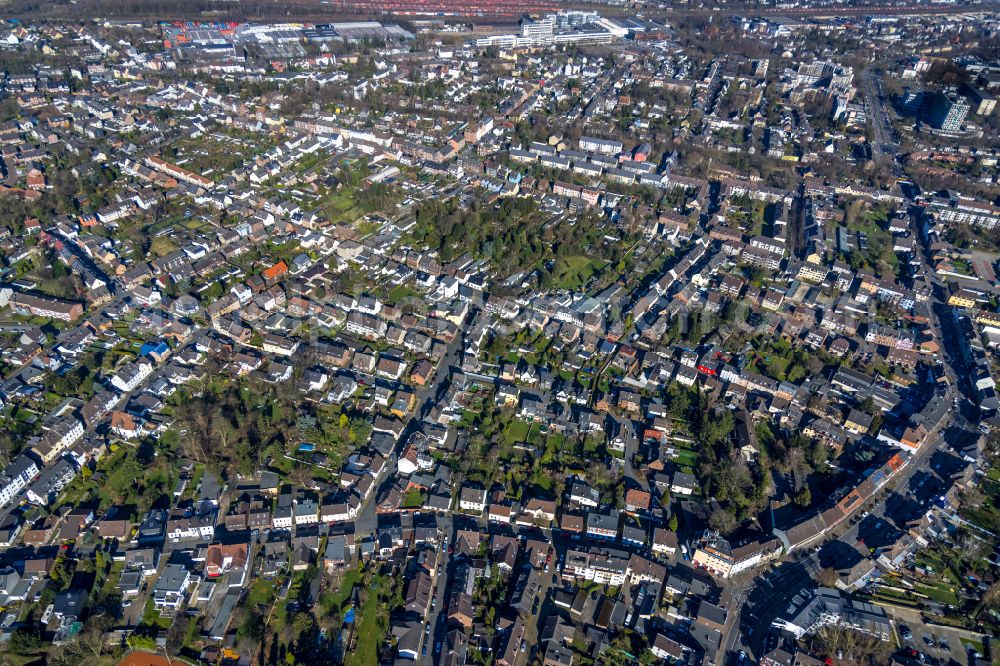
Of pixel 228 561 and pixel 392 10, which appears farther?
pixel 392 10

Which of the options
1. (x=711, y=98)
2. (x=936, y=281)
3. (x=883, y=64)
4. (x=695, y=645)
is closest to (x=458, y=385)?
(x=695, y=645)

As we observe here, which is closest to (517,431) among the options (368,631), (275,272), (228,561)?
(368,631)

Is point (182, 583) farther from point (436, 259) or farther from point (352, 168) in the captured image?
point (352, 168)

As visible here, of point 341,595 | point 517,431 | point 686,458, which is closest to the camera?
point 341,595

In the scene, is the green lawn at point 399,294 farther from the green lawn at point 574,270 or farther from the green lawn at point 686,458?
the green lawn at point 686,458

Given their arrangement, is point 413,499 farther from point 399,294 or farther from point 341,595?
point 399,294

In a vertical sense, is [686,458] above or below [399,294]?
below

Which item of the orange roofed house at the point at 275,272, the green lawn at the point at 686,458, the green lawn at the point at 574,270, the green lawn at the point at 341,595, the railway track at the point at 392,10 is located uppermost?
the railway track at the point at 392,10

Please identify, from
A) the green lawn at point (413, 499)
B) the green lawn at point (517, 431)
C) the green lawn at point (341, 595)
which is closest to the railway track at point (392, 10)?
the green lawn at point (517, 431)

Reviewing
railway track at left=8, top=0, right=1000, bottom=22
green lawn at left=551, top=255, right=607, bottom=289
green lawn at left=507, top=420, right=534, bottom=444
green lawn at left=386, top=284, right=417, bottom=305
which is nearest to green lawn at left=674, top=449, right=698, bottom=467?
green lawn at left=507, top=420, right=534, bottom=444

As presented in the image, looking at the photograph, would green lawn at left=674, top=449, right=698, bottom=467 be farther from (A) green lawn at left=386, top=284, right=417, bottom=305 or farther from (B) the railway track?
(B) the railway track

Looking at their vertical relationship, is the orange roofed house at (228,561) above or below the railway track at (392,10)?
below

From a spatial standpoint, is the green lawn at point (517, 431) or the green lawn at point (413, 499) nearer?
the green lawn at point (413, 499)
